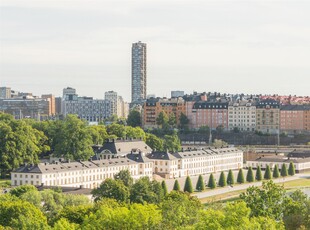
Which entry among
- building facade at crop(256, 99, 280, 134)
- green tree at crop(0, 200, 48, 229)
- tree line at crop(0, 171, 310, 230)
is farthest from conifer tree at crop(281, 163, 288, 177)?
green tree at crop(0, 200, 48, 229)

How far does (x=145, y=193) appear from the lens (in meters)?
63.5

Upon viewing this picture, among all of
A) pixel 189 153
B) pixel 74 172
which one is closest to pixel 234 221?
pixel 74 172

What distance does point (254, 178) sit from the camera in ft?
293

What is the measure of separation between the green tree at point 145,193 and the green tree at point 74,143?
3018 centimetres

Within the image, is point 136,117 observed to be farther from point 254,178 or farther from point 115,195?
point 115,195

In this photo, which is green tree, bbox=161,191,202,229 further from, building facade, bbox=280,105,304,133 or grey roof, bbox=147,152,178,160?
building facade, bbox=280,105,304,133

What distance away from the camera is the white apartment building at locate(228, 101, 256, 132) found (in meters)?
142

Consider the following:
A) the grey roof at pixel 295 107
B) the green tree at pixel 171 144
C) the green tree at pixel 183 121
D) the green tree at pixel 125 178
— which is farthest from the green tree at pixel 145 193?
the green tree at pixel 183 121

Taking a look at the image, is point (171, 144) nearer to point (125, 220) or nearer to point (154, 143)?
point (154, 143)

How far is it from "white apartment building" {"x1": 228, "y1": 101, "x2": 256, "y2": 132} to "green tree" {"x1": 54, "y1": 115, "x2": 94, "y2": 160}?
4845cm

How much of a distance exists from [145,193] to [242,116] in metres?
80.7

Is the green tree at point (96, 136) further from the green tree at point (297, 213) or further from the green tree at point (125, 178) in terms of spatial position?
the green tree at point (297, 213)

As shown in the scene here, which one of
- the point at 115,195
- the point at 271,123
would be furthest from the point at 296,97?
the point at 115,195

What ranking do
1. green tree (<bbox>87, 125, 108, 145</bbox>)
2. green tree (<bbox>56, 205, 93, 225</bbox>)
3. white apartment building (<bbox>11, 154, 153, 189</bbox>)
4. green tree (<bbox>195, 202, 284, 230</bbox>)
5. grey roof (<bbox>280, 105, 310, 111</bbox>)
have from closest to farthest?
green tree (<bbox>195, 202, 284, 230</bbox>) < green tree (<bbox>56, 205, 93, 225</bbox>) < white apartment building (<bbox>11, 154, 153, 189</bbox>) < green tree (<bbox>87, 125, 108, 145</bbox>) < grey roof (<bbox>280, 105, 310, 111</bbox>)
